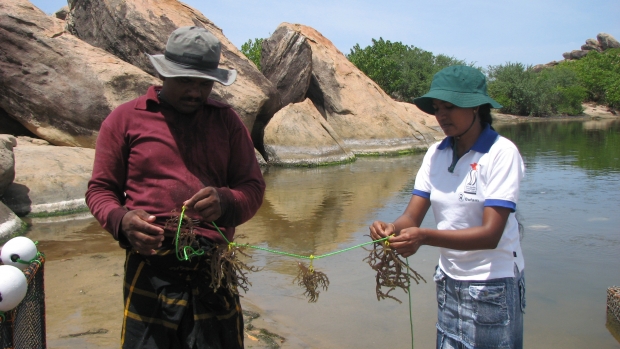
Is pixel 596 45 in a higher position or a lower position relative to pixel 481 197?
higher

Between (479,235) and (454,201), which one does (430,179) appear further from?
(479,235)

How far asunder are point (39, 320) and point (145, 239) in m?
1.43

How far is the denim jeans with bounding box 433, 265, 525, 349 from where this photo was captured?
8.45 feet

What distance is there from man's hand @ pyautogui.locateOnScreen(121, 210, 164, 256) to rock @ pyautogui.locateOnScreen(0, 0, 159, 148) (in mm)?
10121

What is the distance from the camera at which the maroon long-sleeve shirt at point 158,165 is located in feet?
8.38

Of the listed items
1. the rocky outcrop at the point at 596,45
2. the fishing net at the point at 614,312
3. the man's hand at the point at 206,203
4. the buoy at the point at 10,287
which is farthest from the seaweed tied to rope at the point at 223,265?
the rocky outcrop at the point at 596,45

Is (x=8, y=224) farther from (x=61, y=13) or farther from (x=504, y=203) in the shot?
(x=61, y=13)

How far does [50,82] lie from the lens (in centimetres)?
1170

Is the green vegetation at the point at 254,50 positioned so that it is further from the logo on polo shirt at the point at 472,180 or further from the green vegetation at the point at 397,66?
the logo on polo shirt at the point at 472,180

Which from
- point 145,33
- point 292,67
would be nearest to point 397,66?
point 292,67

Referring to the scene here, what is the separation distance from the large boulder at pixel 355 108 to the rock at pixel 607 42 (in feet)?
163

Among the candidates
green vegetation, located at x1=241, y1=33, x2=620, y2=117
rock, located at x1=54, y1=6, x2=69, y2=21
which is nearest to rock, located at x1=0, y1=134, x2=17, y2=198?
rock, located at x1=54, y1=6, x2=69, y2=21

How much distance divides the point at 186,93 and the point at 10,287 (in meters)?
1.14

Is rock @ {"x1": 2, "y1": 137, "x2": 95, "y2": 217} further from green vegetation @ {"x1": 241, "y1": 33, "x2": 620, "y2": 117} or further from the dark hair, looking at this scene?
green vegetation @ {"x1": 241, "y1": 33, "x2": 620, "y2": 117}
